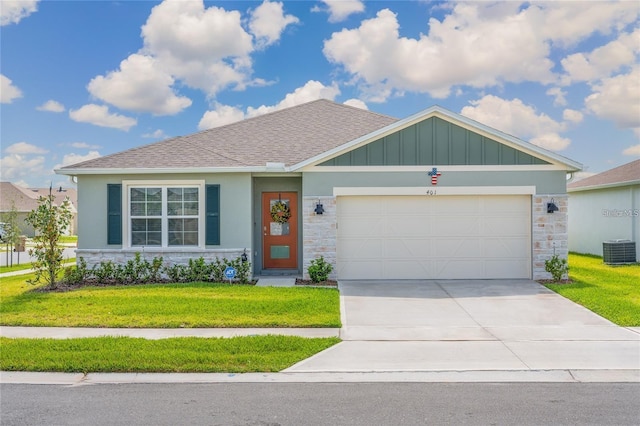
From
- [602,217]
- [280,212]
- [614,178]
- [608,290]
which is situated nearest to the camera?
[608,290]

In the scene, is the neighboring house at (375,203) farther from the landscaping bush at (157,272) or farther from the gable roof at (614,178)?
the gable roof at (614,178)

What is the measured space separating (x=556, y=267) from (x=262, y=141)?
866 cm

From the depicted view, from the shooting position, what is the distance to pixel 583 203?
21109mm

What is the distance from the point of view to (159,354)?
22.0 ft

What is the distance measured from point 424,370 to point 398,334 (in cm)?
169

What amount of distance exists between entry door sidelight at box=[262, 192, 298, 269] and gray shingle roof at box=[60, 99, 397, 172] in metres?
1.15

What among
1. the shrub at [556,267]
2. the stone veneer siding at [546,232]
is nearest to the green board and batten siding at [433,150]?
the stone veneer siding at [546,232]

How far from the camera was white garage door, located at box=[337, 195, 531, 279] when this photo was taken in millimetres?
12867

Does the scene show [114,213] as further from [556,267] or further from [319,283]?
[556,267]

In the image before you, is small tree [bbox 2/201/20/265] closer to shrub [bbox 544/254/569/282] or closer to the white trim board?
the white trim board

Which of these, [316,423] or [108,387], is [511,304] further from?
[108,387]

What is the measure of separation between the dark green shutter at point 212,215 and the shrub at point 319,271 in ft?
8.40

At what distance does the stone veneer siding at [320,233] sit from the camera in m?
12.7

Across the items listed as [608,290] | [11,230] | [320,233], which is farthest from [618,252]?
[11,230]
